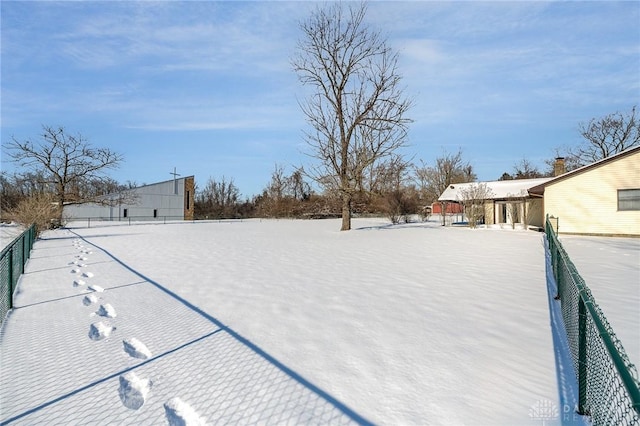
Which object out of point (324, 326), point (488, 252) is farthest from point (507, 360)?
point (488, 252)

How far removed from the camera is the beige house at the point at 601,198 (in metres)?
18.7

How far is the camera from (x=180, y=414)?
2943mm

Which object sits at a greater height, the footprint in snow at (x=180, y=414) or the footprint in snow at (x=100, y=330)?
the footprint in snow at (x=100, y=330)

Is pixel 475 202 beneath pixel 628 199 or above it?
above

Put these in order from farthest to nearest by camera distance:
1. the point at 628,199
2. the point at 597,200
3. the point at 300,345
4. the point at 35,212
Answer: the point at 35,212 < the point at 597,200 < the point at 628,199 < the point at 300,345

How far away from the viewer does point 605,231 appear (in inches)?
760

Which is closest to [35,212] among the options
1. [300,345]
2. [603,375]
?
[300,345]

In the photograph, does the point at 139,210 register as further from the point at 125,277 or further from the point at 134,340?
the point at 134,340

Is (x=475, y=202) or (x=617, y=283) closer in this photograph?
(x=617, y=283)

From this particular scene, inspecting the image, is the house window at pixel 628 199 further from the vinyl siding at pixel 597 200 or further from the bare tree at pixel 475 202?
the bare tree at pixel 475 202

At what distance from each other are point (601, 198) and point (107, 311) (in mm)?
22709

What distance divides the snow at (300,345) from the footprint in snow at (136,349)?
3 cm

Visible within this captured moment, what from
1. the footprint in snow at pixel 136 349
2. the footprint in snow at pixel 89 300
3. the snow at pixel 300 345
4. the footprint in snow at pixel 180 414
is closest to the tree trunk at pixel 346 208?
the snow at pixel 300 345

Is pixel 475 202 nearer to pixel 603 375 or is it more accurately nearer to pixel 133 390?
pixel 603 375
